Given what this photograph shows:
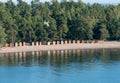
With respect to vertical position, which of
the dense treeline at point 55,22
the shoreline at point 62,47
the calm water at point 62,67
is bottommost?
the calm water at point 62,67

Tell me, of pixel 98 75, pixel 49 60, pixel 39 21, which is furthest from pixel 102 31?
pixel 98 75

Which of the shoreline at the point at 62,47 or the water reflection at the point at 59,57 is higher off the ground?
the shoreline at the point at 62,47

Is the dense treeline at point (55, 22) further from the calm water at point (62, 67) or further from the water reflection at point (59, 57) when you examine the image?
the calm water at point (62, 67)

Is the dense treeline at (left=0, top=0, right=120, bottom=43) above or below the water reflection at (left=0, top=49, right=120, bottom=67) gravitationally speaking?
above

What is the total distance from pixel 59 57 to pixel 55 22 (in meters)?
18.7

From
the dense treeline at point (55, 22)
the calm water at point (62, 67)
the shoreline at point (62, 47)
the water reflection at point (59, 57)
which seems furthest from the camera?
the dense treeline at point (55, 22)

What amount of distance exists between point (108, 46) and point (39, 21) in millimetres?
13046

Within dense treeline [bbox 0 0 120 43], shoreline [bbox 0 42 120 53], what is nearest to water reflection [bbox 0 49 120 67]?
shoreline [bbox 0 42 120 53]

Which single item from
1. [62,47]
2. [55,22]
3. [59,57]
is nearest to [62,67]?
[59,57]

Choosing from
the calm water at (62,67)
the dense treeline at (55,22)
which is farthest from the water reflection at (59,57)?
the dense treeline at (55,22)

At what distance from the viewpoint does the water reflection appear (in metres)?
79.4

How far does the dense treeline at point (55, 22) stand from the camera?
10062 cm

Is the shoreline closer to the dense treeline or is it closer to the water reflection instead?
the dense treeline

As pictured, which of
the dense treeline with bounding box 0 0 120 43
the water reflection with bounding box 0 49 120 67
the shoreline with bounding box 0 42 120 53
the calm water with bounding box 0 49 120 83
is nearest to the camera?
the calm water with bounding box 0 49 120 83
